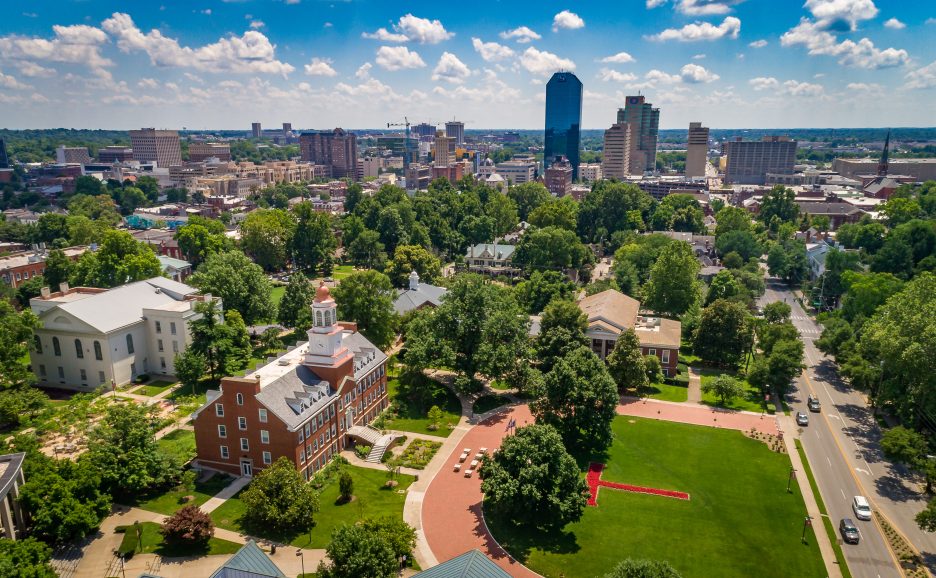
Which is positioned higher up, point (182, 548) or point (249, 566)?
point (249, 566)

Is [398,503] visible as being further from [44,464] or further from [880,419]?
[880,419]

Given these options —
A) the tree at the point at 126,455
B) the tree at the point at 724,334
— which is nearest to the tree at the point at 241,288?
the tree at the point at 126,455

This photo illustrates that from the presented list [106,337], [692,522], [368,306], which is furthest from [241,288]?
[692,522]

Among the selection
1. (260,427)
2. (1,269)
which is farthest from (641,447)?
(1,269)

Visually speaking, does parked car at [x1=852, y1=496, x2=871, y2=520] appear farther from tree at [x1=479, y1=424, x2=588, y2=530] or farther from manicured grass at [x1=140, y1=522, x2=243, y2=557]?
manicured grass at [x1=140, y1=522, x2=243, y2=557]

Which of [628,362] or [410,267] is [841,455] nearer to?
[628,362]
